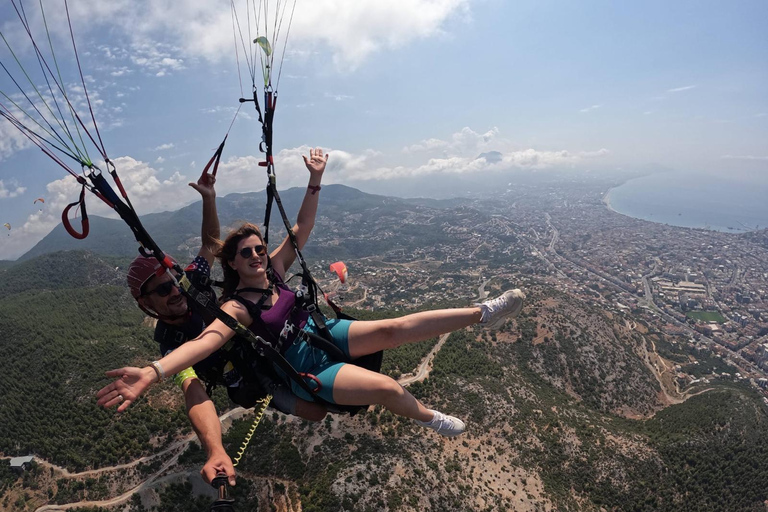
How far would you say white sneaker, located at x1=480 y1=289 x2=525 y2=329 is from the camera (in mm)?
5230

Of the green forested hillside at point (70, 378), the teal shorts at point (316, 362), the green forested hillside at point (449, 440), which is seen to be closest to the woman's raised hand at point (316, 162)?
the teal shorts at point (316, 362)

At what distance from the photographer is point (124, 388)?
Result: 2.77 meters

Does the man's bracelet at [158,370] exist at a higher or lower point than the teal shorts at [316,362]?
higher

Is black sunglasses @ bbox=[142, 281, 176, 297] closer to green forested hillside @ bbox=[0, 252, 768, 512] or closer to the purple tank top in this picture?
the purple tank top

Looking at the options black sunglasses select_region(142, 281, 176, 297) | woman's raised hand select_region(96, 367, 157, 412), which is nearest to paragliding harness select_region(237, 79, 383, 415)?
black sunglasses select_region(142, 281, 176, 297)

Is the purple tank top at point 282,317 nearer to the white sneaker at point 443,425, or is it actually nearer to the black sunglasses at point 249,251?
the black sunglasses at point 249,251

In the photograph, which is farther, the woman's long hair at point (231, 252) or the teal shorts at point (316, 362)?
the woman's long hair at point (231, 252)

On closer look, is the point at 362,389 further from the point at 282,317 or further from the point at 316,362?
the point at 282,317

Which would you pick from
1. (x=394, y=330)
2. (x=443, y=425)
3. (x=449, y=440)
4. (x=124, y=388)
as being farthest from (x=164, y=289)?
(x=449, y=440)

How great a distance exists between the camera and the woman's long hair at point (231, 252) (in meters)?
4.75

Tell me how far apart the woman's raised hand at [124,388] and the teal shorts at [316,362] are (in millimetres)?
1789

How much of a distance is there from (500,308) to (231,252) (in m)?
4.13

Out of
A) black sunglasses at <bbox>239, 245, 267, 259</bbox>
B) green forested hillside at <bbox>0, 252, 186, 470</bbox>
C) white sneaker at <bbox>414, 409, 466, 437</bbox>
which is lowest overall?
green forested hillside at <bbox>0, 252, 186, 470</bbox>

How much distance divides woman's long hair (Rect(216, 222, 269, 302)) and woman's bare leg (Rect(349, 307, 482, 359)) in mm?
1832
